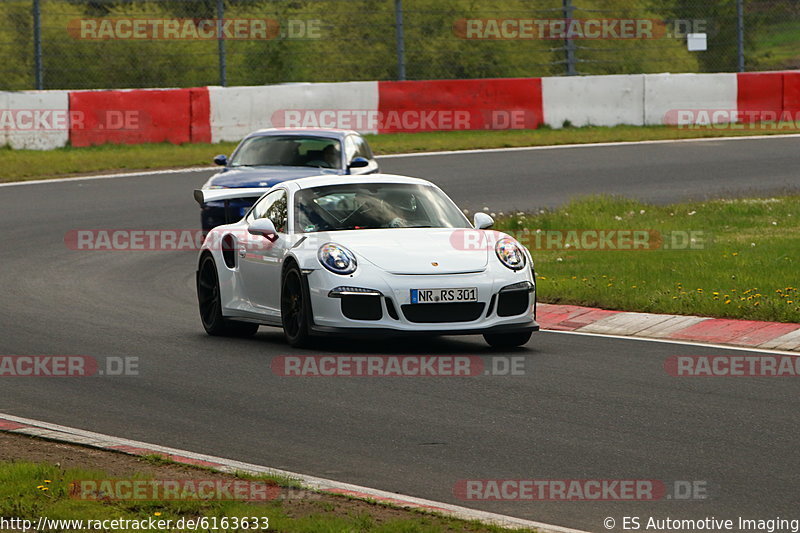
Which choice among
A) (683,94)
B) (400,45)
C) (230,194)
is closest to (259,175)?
(230,194)

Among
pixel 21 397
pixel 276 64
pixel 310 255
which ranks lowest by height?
pixel 21 397

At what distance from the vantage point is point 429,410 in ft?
28.9

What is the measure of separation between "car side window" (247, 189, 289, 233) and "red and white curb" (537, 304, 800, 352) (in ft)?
8.16

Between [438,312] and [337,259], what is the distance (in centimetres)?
82

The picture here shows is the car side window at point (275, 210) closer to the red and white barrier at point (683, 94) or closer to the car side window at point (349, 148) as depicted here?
the car side window at point (349, 148)

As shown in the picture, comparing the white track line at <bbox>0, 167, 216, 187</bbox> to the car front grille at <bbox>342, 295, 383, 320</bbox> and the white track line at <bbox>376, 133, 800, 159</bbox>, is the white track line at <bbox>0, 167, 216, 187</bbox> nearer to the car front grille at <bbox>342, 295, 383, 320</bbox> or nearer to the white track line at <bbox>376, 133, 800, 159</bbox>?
the white track line at <bbox>376, 133, 800, 159</bbox>

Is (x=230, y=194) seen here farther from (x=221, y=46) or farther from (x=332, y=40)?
(x=332, y=40)

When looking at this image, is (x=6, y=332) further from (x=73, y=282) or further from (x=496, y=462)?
(x=496, y=462)

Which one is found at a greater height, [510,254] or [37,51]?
[37,51]

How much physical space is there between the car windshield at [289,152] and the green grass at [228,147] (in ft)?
22.2

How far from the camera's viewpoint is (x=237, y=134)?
1104 inches

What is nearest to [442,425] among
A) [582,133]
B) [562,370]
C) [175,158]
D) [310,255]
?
[562,370]

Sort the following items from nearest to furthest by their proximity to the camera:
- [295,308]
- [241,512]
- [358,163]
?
[241,512], [295,308], [358,163]

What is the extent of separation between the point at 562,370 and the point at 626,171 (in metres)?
14.6
